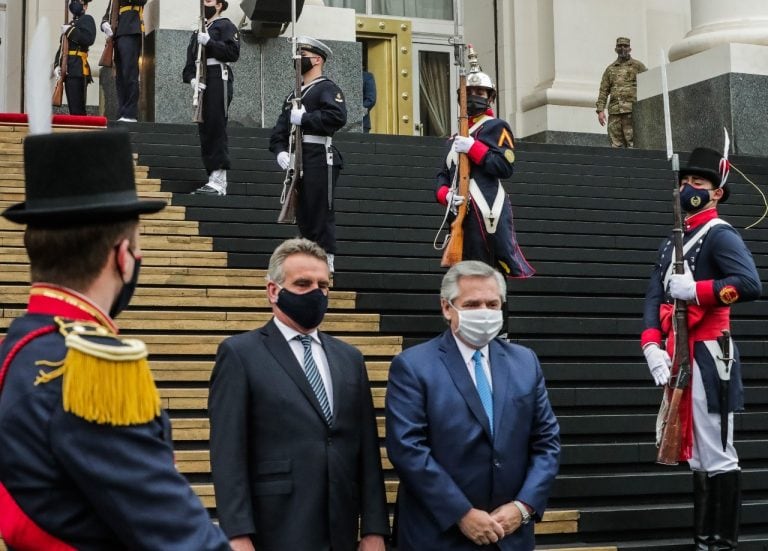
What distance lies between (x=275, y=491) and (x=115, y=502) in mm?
2125

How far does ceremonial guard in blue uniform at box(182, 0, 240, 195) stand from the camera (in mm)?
11023

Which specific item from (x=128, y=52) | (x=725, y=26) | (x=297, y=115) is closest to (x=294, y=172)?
(x=297, y=115)

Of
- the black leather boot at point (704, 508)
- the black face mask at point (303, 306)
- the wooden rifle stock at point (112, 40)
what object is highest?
the wooden rifle stock at point (112, 40)

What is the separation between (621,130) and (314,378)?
40.8 ft

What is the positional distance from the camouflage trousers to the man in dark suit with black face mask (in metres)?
12.2

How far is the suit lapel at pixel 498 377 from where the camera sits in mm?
4941

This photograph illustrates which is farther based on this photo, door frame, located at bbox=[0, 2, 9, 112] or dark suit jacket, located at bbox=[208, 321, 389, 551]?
door frame, located at bbox=[0, 2, 9, 112]

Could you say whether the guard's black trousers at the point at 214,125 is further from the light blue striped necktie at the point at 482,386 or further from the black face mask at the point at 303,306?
the black face mask at the point at 303,306

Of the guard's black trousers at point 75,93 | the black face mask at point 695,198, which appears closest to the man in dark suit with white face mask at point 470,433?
the black face mask at point 695,198

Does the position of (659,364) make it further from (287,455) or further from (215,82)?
(215,82)

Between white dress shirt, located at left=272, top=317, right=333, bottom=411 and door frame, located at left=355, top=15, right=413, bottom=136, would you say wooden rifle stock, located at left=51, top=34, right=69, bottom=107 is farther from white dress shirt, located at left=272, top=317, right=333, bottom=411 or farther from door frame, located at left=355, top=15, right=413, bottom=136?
white dress shirt, located at left=272, top=317, right=333, bottom=411

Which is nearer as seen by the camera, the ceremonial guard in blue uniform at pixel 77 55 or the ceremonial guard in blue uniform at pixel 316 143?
the ceremonial guard in blue uniform at pixel 316 143

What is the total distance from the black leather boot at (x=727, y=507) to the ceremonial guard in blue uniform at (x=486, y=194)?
1.87 m

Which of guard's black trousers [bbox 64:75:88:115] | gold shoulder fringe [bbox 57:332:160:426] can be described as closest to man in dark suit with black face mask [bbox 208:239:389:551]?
gold shoulder fringe [bbox 57:332:160:426]
